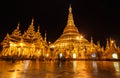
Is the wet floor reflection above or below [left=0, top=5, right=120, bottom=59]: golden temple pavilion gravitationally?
below

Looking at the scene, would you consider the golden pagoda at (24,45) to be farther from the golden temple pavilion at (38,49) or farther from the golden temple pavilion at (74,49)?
the golden temple pavilion at (74,49)

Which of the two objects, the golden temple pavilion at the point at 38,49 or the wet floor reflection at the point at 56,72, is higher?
the golden temple pavilion at the point at 38,49

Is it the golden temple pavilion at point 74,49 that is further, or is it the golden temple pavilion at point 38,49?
the golden temple pavilion at point 74,49

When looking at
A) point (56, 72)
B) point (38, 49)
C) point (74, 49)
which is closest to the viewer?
point (56, 72)

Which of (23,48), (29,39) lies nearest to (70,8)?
(29,39)

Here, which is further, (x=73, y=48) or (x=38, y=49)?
(x=73, y=48)

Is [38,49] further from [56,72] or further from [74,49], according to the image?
[56,72]

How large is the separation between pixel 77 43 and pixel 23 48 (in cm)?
1767

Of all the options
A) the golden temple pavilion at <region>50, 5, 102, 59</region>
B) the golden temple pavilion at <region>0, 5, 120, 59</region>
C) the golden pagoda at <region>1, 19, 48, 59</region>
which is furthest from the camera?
the golden temple pavilion at <region>50, 5, 102, 59</region>

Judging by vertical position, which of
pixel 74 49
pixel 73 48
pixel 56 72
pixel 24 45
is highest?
pixel 24 45

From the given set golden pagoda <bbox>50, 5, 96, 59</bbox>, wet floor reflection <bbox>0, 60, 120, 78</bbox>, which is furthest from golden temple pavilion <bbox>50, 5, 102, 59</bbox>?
wet floor reflection <bbox>0, 60, 120, 78</bbox>

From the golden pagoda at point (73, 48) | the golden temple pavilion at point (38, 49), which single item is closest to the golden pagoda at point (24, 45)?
the golden temple pavilion at point (38, 49)

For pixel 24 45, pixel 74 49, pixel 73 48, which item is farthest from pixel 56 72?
pixel 73 48

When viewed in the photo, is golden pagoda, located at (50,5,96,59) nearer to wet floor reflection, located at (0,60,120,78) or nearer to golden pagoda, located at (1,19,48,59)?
golden pagoda, located at (1,19,48,59)
